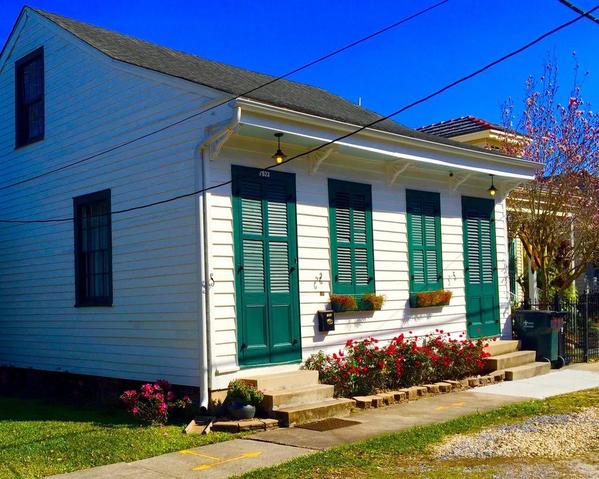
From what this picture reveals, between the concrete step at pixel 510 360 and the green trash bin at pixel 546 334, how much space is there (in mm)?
260

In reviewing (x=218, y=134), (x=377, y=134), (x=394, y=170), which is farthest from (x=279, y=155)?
(x=394, y=170)

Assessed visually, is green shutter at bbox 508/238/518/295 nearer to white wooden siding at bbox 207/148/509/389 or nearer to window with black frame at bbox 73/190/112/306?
white wooden siding at bbox 207/148/509/389

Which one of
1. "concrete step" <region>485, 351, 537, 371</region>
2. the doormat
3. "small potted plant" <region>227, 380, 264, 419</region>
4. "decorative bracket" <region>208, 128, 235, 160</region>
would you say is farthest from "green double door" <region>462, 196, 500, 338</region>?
"decorative bracket" <region>208, 128, 235, 160</region>

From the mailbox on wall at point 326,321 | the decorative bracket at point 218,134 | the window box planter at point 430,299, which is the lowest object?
the mailbox on wall at point 326,321

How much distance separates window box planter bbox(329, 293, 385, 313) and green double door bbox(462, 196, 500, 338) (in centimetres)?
267

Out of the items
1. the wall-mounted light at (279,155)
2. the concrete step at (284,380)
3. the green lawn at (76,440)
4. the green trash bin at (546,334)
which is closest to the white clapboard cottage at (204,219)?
the wall-mounted light at (279,155)

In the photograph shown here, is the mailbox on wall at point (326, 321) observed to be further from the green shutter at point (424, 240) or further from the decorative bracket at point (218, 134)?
the decorative bracket at point (218, 134)

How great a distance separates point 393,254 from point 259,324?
3237 millimetres

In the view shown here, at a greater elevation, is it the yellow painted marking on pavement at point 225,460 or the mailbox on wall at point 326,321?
the mailbox on wall at point 326,321

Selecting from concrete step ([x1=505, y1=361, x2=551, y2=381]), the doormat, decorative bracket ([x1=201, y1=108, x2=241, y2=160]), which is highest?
decorative bracket ([x1=201, y1=108, x2=241, y2=160])

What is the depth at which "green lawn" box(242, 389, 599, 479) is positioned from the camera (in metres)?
6.37

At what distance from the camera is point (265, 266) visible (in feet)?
33.1

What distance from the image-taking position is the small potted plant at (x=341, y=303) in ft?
35.8

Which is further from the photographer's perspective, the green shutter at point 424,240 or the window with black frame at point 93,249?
the green shutter at point 424,240
